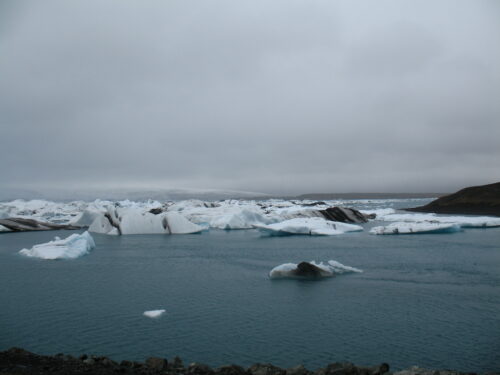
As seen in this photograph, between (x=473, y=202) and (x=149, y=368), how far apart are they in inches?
1413

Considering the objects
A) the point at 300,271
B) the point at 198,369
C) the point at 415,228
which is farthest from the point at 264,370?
the point at 415,228

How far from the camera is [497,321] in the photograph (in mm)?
5949

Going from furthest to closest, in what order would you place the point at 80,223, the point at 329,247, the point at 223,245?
the point at 80,223, the point at 223,245, the point at 329,247

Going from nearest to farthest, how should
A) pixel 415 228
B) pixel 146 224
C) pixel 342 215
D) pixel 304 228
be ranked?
1. pixel 415 228
2. pixel 304 228
3. pixel 146 224
4. pixel 342 215

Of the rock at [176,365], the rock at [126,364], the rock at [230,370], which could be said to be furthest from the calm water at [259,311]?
the rock at [126,364]

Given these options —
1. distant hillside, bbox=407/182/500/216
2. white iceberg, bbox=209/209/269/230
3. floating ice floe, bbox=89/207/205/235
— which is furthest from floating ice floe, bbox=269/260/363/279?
distant hillside, bbox=407/182/500/216

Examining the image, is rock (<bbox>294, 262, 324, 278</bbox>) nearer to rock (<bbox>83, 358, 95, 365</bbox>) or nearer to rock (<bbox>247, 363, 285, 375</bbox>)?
rock (<bbox>247, 363, 285, 375</bbox>)

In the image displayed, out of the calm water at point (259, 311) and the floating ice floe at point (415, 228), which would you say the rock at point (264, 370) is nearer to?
the calm water at point (259, 311)

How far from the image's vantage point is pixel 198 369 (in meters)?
4.21

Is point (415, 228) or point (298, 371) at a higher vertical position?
point (415, 228)

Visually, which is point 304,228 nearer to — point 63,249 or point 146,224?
point 146,224

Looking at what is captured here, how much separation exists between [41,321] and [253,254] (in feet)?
26.3

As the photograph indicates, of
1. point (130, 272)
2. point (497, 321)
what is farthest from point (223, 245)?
point (497, 321)

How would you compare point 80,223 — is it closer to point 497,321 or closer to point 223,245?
point 223,245
